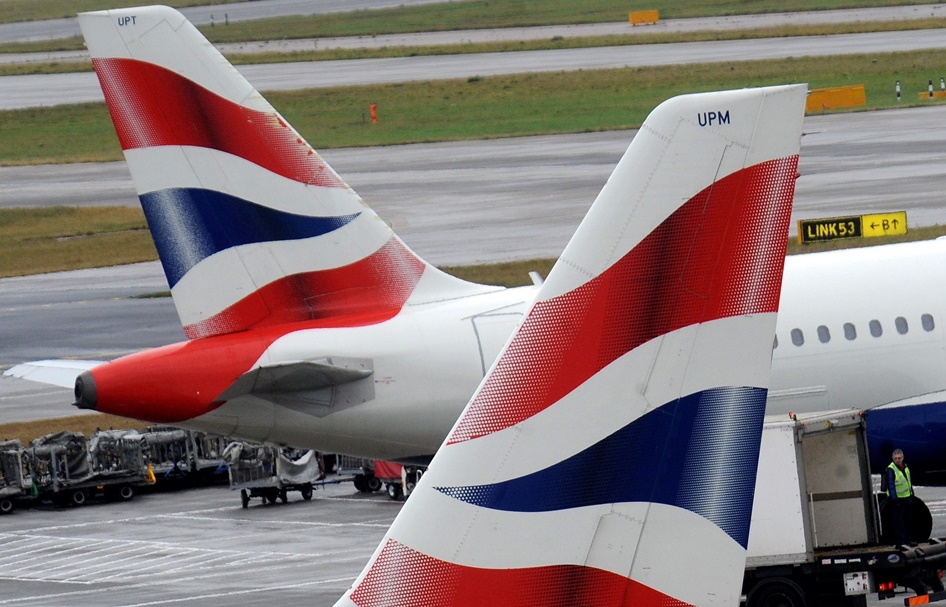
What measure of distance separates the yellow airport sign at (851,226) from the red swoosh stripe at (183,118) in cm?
3594

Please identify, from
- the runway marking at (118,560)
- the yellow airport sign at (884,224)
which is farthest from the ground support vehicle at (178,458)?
the yellow airport sign at (884,224)

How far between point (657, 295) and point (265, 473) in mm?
27922

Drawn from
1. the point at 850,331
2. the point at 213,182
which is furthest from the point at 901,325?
the point at 213,182

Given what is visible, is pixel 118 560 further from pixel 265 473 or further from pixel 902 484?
pixel 902 484

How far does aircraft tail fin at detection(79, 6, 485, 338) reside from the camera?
2156cm

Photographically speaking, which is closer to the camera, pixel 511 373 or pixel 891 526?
pixel 511 373

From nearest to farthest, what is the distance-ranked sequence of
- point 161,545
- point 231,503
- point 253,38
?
point 161,545 < point 231,503 < point 253,38

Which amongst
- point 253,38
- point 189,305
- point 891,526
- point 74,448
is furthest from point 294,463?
point 253,38

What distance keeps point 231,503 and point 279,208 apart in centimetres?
1553

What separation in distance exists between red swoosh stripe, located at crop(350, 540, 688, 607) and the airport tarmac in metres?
15.3

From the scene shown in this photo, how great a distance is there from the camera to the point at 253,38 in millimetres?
138125

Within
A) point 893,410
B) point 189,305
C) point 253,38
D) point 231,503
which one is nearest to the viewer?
point 189,305

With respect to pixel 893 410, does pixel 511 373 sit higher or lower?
lower

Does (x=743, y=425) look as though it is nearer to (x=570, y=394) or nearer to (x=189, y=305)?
(x=570, y=394)
